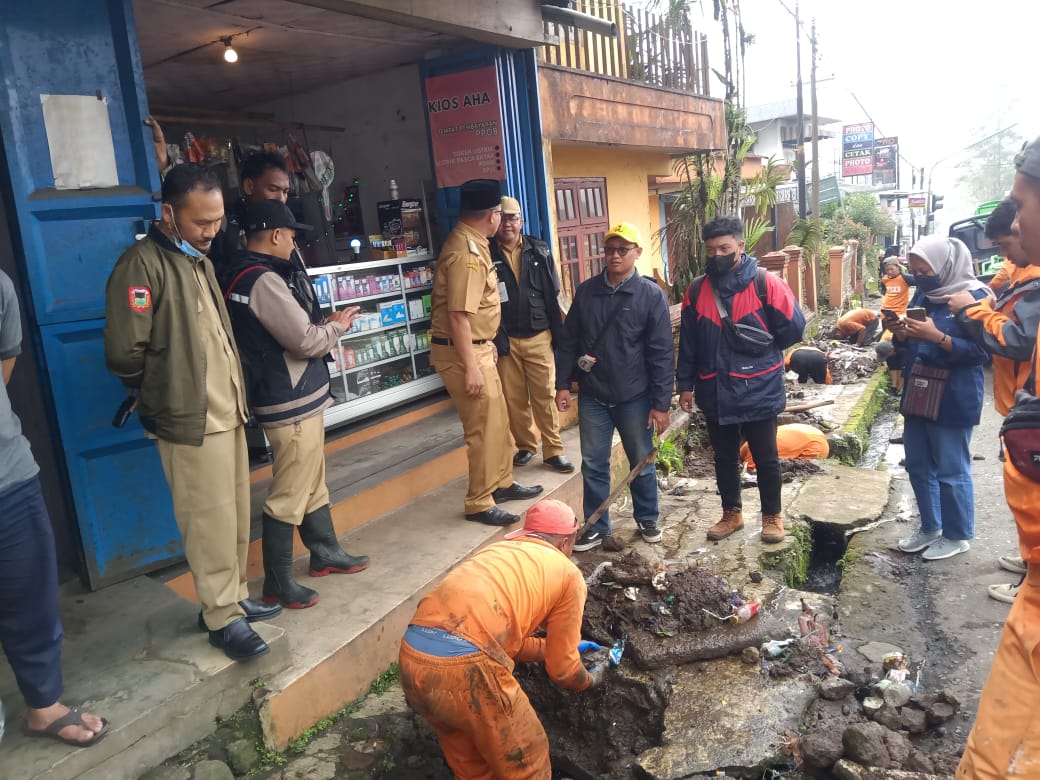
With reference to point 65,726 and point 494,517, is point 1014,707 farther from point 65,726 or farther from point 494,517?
point 494,517

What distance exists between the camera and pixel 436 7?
Result: 191 inches

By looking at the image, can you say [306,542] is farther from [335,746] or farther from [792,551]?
[792,551]

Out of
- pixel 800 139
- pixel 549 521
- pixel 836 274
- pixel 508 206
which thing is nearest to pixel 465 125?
pixel 508 206

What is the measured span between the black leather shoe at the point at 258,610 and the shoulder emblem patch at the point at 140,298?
137 centimetres

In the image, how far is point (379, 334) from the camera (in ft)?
19.7

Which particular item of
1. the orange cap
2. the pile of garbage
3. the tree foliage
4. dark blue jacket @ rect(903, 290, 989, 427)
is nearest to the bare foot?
the orange cap

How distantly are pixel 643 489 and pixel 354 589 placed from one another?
209 cm

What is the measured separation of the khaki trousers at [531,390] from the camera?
210 inches

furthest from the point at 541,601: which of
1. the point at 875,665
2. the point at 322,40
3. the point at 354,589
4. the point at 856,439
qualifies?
the point at 856,439

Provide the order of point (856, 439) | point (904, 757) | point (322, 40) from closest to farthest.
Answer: point (904, 757) → point (322, 40) → point (856, 439)

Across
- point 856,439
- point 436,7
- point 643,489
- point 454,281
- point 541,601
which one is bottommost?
point 856,439

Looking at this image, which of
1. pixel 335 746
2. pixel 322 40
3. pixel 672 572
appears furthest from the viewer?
pixel 322 40

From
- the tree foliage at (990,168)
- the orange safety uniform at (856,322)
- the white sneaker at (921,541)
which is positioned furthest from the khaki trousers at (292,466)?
the tree foliage at (990,168)

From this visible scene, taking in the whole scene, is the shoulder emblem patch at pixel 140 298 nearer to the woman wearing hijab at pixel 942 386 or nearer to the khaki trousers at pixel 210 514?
the khaki trousers at pixel 210 514
